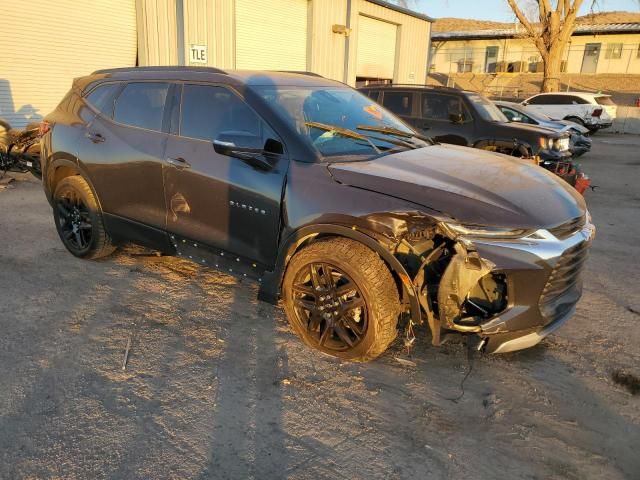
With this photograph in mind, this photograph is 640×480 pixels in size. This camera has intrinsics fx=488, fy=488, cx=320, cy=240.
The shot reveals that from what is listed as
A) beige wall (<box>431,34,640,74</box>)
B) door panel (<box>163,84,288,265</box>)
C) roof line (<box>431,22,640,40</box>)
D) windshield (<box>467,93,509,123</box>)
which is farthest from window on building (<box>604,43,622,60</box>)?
door panel (<box>163,84,288,265</box>)

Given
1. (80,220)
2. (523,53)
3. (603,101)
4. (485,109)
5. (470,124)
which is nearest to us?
(80,220)

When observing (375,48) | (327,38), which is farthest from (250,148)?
(375,48)

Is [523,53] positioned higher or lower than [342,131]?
higher

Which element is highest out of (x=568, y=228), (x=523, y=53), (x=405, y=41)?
(x=523, y=53)

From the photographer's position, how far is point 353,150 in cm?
353

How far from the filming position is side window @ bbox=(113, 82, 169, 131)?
13.5 ft

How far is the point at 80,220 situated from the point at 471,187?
12.6ft

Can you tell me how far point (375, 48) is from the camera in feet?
68.2

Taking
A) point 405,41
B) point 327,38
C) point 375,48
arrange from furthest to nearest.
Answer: point 405,41
point 375,48
point 327,38

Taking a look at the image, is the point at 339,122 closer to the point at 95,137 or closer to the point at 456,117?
the point at 95,137

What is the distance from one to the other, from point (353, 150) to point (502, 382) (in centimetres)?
186

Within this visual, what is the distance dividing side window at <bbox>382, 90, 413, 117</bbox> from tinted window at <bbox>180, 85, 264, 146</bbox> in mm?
6574

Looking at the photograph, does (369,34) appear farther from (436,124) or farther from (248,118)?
(248,118)

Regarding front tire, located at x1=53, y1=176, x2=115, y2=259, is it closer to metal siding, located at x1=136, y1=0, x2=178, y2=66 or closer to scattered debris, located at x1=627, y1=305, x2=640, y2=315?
scattered debris, located at x1=627, y1=305, x2=640, y2=315
